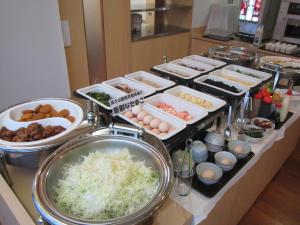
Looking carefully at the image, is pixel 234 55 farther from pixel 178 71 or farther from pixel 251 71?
pixel 178 71

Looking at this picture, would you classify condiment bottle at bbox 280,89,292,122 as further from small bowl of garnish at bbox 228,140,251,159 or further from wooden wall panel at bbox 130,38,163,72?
wooden wall panel at bbox 130,38,163,72

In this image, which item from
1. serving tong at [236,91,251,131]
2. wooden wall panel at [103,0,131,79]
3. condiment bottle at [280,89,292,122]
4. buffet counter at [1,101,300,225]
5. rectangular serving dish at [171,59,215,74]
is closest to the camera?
buffet counter at [1,101,300,225]

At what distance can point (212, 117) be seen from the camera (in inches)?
45.3

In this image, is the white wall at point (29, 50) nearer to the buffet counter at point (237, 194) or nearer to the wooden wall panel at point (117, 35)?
the wooden wall panel at point (117, 35)

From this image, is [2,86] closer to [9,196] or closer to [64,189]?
[9,196]

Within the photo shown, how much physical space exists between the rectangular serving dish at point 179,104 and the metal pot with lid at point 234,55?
31.0 inches

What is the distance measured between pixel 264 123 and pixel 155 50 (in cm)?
192

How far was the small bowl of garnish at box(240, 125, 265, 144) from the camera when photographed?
1.20m

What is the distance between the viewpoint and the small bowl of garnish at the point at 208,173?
3.03 feet

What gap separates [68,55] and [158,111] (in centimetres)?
147

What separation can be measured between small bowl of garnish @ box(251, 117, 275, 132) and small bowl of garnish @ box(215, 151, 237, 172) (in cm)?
36

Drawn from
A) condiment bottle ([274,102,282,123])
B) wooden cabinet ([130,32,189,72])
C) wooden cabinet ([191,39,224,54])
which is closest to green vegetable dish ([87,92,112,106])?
condiment bottle ([274,102,282,123])

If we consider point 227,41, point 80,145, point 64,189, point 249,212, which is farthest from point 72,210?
point 227,41

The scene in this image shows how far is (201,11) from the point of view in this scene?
10.7 ft
